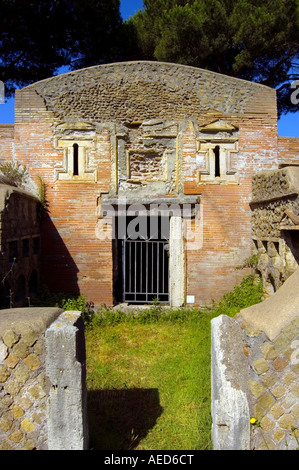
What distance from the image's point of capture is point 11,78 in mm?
14633

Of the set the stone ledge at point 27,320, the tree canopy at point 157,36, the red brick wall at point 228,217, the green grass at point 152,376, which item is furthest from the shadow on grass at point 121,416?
the tree canopy at point 157,36

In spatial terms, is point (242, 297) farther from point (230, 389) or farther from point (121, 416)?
point (230, 389)

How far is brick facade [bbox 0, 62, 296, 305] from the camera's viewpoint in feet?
27.3

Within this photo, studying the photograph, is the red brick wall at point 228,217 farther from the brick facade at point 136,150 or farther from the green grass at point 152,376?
the green grass at point 152,376

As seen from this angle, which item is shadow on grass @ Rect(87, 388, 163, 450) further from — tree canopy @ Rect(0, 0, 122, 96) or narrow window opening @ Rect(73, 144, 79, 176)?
tree canopy @ Rect(0, 0, 122, 96)

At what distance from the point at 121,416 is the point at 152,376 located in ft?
3.65

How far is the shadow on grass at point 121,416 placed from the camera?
12.1 feet

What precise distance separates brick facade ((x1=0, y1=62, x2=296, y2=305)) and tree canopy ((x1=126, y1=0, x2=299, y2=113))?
16.0 feet

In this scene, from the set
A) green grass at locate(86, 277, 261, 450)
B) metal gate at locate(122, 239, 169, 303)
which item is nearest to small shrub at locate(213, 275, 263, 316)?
green grass at locate(86, 277, 261, 450)

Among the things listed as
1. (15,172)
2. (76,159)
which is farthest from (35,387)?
(76,159)

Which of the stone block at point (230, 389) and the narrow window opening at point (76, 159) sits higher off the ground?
the narrow window opening at point (76, 159)

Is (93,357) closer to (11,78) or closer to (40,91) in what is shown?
(40,91)
